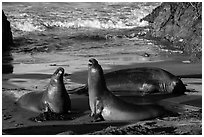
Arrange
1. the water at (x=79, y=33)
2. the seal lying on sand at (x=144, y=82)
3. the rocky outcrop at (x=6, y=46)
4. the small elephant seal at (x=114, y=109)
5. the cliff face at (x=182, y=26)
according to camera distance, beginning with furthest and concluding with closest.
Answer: the cliff face at (x=182, y=26)
the water at (x=79, y=33)
the rocky outcrop at (x=6, y=46)
the seal lying on sand at (x=144, y=82)
the small elephant seal at (x=114, y=109)

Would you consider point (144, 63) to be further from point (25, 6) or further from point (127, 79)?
point (25, 6)

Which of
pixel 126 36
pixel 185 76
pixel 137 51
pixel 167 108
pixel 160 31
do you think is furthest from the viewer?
pixel 126 36

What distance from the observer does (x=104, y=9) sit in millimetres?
29859

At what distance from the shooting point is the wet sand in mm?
5781

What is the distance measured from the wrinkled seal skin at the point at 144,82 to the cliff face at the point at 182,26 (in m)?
3.85

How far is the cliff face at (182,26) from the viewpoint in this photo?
13527 millimetres

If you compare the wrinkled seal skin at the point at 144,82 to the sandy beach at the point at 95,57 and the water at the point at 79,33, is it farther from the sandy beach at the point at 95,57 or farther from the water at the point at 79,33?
the water at the point at 79,33

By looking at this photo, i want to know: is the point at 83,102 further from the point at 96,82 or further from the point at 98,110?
the point at 98,110

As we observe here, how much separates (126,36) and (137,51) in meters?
3.89

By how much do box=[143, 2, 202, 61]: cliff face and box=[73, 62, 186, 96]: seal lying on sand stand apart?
3848 millimetres

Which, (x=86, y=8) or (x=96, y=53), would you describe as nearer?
(x=96, y=53)

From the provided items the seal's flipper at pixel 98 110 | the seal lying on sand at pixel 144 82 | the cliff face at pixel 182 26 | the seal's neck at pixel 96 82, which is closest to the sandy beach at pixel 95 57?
the cliff face at pixel 182 26

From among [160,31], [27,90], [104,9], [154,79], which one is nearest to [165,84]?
[154,79]

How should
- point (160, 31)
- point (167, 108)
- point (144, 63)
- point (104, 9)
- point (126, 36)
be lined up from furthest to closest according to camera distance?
point (104, 9) < point (126, 36) < point (160, 31) < point (144, 63) < point (167, 108)
